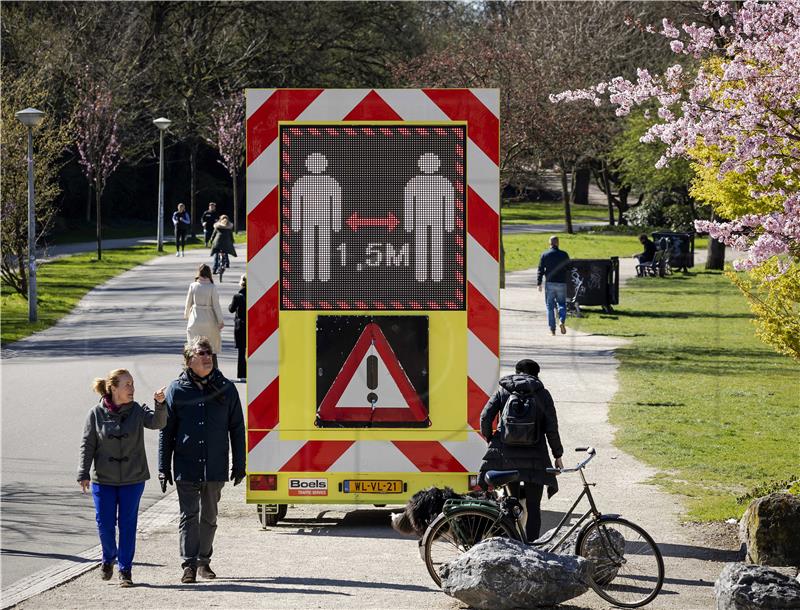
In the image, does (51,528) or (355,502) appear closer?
(355,502)

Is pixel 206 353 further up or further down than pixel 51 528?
further up

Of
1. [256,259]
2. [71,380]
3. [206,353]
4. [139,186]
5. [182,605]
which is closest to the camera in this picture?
[182,605]

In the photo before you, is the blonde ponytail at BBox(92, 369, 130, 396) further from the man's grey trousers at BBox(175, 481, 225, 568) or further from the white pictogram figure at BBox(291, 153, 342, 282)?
the white pictogram figure at BBox(291, 153, 342, 282)

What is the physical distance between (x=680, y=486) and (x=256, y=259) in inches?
195

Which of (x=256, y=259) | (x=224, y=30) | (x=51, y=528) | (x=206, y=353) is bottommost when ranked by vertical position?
(x=51, y=528)

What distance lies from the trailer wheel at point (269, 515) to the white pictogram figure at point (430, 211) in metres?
2.31

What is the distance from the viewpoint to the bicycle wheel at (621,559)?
830 centimetres

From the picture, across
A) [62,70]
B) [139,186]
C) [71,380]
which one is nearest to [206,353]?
[71,380]

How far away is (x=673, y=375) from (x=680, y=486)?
28.2 ft

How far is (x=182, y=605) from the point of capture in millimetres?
8062

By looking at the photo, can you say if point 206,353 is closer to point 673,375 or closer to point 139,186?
point 673,375

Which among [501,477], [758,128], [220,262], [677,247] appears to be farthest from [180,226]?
[501,477]

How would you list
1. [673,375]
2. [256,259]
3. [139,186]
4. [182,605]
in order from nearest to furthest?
[182,605] → [256,259] → [673,375] → [139,186]

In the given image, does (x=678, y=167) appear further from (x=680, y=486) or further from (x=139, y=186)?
(x=680, y=486)
